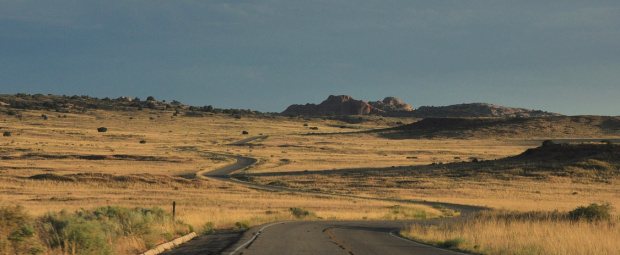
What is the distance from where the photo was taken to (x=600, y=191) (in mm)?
54344

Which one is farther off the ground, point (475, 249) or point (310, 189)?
point (475, 249)

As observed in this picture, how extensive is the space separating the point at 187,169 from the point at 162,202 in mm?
35246

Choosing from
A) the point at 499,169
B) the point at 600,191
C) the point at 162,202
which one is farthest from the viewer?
the point at 499,169

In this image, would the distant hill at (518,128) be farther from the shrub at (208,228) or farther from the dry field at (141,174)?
the shrub at (208,228)

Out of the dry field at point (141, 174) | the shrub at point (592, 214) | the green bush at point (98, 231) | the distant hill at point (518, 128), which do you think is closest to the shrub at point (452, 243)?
the shrub at point (592, 214)

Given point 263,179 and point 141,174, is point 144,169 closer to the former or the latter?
point 141,174

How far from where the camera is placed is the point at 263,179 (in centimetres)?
6544

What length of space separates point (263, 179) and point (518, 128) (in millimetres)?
108395

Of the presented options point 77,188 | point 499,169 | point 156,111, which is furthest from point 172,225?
point 156,111

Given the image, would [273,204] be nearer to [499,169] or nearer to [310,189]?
[310,189]

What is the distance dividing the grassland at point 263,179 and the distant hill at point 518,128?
11216 millimetres

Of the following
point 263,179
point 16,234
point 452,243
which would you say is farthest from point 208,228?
point 263,179

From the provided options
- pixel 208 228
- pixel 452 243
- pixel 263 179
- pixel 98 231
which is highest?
pixel 98 231

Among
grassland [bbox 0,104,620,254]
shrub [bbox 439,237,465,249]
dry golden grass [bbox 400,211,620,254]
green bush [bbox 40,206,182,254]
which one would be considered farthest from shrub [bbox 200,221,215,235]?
shrub [bbox 439,237,465,249]
